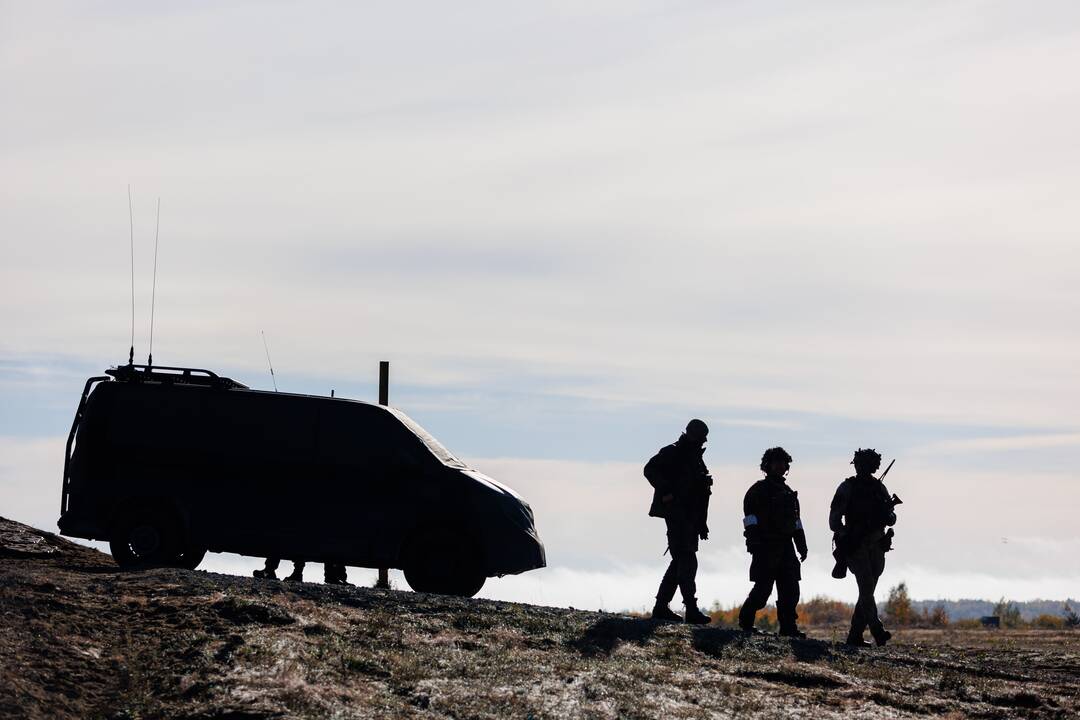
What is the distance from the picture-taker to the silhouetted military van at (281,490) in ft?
49.8

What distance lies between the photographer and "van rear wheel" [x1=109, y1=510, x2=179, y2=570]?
15.3 metres

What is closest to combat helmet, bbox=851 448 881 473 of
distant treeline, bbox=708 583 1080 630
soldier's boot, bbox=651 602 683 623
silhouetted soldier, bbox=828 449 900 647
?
silhouetted soldier, bbox=828 449 900 647

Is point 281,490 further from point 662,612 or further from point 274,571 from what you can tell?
point 662,612

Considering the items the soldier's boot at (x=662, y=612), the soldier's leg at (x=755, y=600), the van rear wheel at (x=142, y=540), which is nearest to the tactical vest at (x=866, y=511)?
the soldier's leg at (x=755, y=600)

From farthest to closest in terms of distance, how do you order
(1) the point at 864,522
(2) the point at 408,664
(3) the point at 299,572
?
1. (3) the point at 299,572
2. (1) the point at 864,522
3. (2) the point at 408,664

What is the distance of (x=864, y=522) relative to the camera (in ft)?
48.2

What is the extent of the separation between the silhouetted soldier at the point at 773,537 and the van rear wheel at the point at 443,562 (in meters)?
2.91

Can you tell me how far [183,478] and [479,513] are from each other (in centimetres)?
329

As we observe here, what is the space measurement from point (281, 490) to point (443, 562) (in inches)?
76.4

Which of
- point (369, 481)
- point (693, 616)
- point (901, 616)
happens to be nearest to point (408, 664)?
point (369, 481)

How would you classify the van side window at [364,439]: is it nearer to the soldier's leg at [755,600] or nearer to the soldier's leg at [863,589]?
the soldier's leg at [755,600]

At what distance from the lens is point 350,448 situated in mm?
15406

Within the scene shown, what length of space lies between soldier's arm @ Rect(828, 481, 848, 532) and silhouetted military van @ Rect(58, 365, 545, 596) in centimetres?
317

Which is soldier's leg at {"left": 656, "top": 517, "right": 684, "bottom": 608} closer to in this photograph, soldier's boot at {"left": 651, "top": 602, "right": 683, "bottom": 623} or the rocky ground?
soldier's boot at {"left": 651, "top": 602, "right": 683, "bottom": 623}
